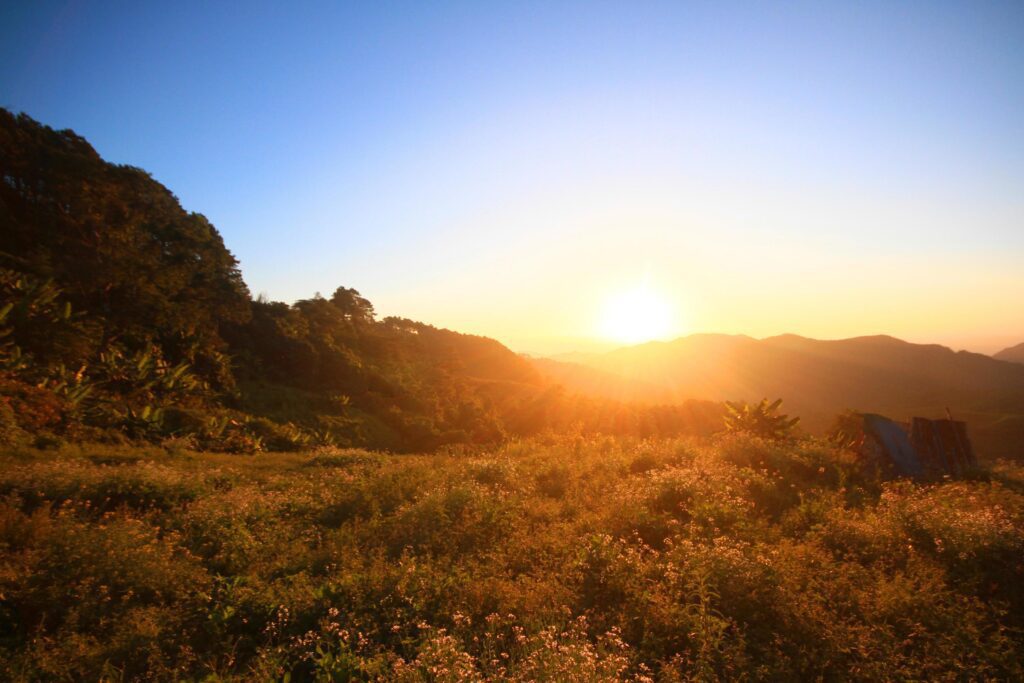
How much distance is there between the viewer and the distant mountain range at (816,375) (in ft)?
184

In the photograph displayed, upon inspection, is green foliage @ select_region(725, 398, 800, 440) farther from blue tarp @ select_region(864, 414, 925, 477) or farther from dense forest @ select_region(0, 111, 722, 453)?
blue tarp @ select_region(864, 414, 925, 477)

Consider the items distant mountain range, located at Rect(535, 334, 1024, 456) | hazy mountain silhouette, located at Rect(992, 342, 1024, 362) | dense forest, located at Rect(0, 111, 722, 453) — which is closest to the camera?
dense forest, located at Rect(0, 111, 722, 453)

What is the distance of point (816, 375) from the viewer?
245 feet

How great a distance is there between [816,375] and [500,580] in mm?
84488

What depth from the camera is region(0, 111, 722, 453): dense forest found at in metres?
12.8

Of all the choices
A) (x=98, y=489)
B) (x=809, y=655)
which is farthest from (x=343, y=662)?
(x=98, y=489)

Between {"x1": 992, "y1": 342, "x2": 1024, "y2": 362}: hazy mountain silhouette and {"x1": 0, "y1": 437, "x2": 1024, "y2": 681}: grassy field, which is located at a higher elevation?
{"x1": 992, "y1": 342, "x2": 1024, "y2": 362}: hazy mountain silhouette

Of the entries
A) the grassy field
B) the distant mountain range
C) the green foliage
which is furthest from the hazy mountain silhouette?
the grassy field

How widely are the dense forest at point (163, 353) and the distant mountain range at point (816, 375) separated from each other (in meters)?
26.9

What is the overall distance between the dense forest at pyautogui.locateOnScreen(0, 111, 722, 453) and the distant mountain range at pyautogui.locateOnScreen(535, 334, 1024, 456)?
2689 centimetres

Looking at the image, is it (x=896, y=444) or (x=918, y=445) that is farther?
(x=918, y=445)

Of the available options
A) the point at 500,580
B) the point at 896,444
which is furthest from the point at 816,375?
the point at 500,580

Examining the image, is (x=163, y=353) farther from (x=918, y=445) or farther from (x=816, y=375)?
(x=816, y=375)

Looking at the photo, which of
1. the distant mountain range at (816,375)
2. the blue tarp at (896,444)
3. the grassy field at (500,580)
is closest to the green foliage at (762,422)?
the blue tarp at (896,444)
